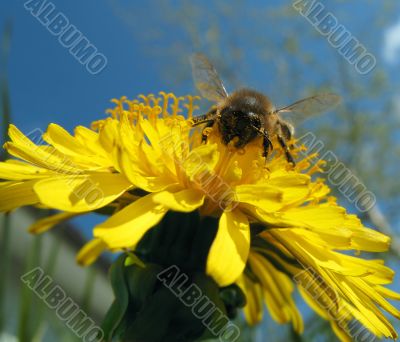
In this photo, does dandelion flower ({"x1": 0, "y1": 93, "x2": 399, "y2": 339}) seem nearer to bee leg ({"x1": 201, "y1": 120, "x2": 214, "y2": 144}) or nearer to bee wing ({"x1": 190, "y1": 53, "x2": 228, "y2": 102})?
bee leg ({"x1": 201, "y1": 120, "x2": 214, "y2": 144})

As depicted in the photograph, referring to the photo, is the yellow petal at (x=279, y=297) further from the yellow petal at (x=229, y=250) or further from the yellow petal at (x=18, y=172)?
the yellow petal at (x=18, y=172)

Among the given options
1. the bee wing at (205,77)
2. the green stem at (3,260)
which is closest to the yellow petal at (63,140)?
the green stem at (3,260)

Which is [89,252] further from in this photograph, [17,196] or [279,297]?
[279,297]

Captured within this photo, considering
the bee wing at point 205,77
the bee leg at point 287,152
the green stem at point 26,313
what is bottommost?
the green stem at point 26,313

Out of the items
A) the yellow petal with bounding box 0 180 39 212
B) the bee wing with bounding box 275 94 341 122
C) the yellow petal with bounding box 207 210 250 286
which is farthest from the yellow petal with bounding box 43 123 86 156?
the bee wing with bounding box 275 94 341 122

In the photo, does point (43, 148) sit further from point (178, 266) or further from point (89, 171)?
point (178, 266)

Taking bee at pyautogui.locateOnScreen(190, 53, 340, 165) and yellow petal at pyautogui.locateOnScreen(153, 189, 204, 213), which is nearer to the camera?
yellow petal at pyautogui.locateOnScreen(153, 189, 204, 213)

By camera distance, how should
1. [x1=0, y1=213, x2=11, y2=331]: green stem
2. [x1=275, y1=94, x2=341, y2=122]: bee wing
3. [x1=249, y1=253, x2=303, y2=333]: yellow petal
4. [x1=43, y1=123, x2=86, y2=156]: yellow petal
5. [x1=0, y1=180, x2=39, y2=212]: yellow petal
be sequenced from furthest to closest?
[x1=275, y1=94, x2=341, y2=122]: bee wing
[x1=249, y1=253, x2=303, y2=333]: yellow petal
[x1=0, y1=213, x2=11, y2=331]: green stem
[x1=43, y1=123, x2=86, y2=156]: yellow petal
[x1=0, y1=180, x2=39, y2=212]: yellow petal
